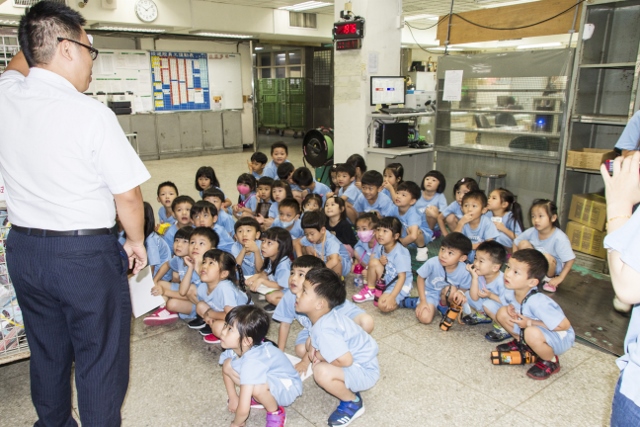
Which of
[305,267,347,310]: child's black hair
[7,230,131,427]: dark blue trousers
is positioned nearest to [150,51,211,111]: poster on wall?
[305,267,347,310]: child's black hair

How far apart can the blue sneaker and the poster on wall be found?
8.48 metres

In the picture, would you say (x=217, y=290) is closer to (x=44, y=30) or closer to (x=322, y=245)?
(x=322, y=245)

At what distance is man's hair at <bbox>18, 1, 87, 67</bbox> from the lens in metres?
1.35

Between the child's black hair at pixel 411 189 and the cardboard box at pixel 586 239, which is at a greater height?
the child's black hair at pixel 411 189

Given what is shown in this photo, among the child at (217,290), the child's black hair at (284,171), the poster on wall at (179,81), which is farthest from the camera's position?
the poster on wall at (179,81)

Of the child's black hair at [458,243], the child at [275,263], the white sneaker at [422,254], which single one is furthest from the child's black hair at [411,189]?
the child at [275,263]

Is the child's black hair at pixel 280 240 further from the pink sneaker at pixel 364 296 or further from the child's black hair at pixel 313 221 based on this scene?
the pink sneaker at pixel 364 296

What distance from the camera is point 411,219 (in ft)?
12.6

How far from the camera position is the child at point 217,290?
2.54m

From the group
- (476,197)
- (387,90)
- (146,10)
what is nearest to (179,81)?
(146,10)

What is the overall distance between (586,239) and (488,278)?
1.91m

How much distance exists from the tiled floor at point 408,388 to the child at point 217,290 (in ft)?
0.56

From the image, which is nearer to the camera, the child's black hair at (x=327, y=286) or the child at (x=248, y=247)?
the child's black hair at (x=327, y=286)

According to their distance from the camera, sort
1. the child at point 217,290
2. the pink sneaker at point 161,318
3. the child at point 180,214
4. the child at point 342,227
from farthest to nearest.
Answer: the child at point 342,227 < the child at point 180,214 < the pink sneaker at point 161,318 < the child at point 217,290
